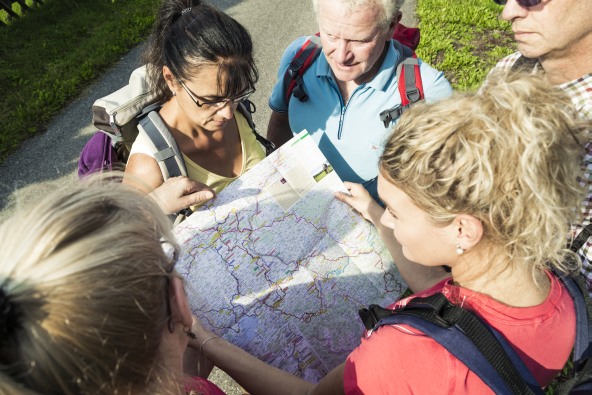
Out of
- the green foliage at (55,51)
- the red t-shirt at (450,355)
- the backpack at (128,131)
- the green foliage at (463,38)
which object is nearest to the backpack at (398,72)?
the backpack at (128,131)

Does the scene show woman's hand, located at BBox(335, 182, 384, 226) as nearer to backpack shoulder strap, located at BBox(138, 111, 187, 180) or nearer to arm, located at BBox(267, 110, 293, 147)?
backpack shoulder strap, located at BBox(138, 111, 187, 180)

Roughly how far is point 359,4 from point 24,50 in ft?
17.1

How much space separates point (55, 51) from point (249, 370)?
5374 millimetres

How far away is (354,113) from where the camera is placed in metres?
2.28

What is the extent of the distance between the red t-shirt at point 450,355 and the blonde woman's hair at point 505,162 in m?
0.16

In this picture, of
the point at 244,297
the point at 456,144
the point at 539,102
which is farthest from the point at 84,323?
the point at 539,102

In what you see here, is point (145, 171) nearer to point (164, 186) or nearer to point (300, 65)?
point (164, 186)

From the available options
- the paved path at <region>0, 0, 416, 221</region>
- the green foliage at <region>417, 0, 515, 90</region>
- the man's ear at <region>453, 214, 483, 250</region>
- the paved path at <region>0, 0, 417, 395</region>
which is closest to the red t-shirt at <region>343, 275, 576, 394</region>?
the man's ear at <region>453, 214, 483, 250</region>

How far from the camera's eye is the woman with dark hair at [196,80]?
1.95m

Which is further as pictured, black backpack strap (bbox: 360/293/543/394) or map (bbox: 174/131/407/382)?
map (bbox: 174/131/407/382)

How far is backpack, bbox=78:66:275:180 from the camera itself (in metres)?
1.95

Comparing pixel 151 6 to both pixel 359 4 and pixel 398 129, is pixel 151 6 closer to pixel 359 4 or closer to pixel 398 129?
pixel 359 4

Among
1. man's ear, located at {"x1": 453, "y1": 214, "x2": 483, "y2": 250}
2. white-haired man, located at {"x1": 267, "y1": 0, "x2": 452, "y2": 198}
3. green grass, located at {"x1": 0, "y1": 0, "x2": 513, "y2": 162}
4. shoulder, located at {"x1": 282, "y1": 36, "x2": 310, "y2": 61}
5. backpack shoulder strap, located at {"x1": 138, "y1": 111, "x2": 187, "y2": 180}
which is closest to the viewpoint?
man's ear, located at {"x1": 453, "y1": 214, "x2": 483, "y2": 250}

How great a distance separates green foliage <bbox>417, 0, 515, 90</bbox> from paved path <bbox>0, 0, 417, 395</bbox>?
377mm
